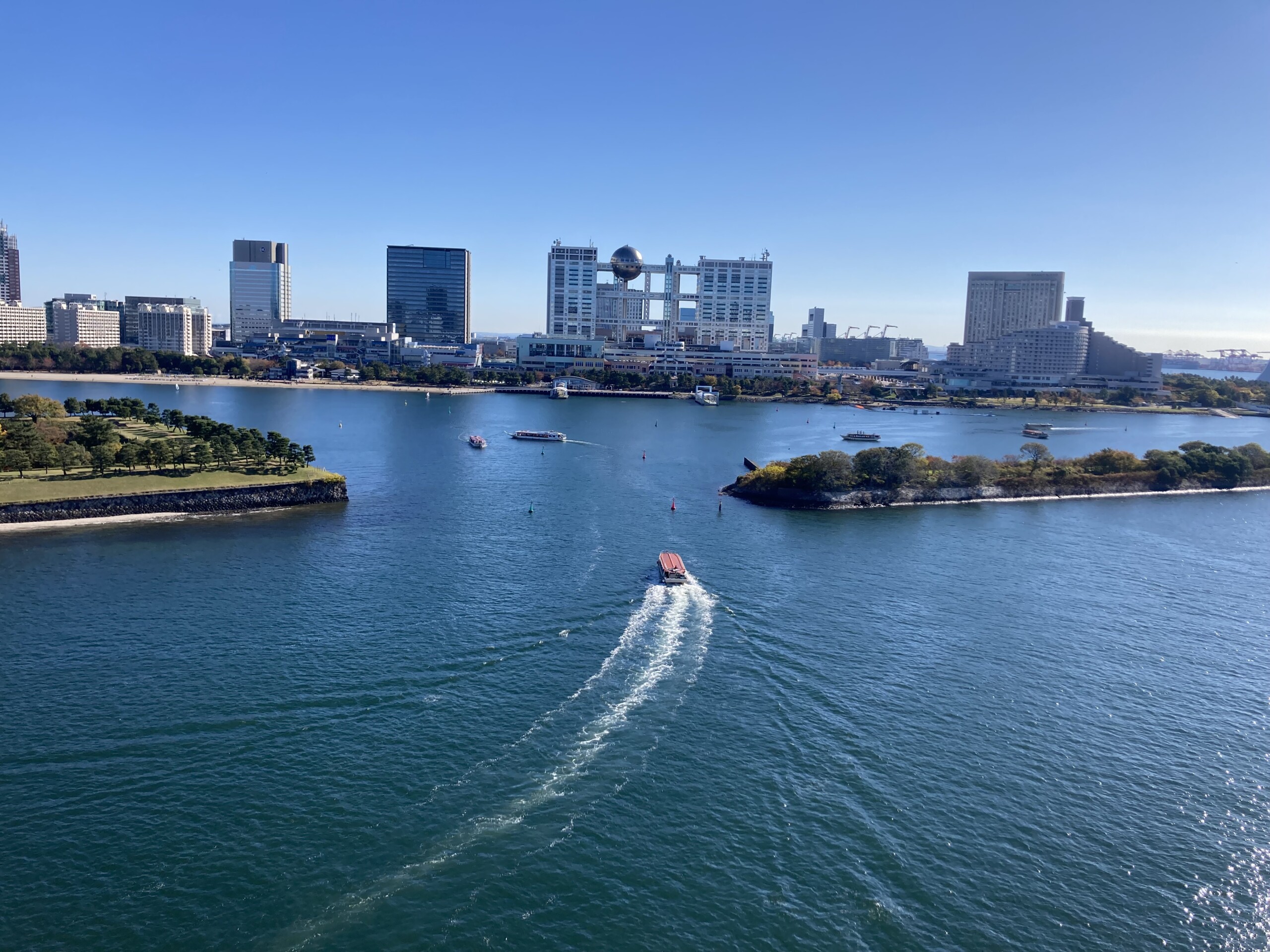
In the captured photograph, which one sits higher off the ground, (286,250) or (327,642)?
(286,250)

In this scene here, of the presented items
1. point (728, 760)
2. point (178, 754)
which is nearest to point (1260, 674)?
point (728, 760)

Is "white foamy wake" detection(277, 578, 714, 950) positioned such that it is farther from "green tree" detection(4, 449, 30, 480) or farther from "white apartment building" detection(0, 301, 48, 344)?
"white apartment building" detection(0, 301, 48, 344)

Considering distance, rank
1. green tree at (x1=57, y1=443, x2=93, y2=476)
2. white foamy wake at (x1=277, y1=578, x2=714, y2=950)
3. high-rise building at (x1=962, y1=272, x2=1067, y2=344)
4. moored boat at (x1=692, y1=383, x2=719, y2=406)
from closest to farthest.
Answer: white foamy wake at (x1=277, y1=578, x2=714, y2=950), green tree at (x1=57, y1=443, x2=93, y2=476), moored boat at (x1=692, y1=383, x2=719, y2=406), high-rise building at (x1=962, y1=272, x2=1067, y2=344)

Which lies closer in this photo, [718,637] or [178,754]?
[178,754]

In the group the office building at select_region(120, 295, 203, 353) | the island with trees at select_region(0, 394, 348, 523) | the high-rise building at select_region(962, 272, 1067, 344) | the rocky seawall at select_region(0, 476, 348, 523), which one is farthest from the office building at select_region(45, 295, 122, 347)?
the high-rise building at select_region(962, 272, 1067, 344)

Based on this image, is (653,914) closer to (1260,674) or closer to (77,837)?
(77,837)

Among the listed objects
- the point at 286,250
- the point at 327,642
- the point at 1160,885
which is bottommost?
the point at 1160,885

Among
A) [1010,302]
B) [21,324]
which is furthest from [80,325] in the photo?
[1010,302]
